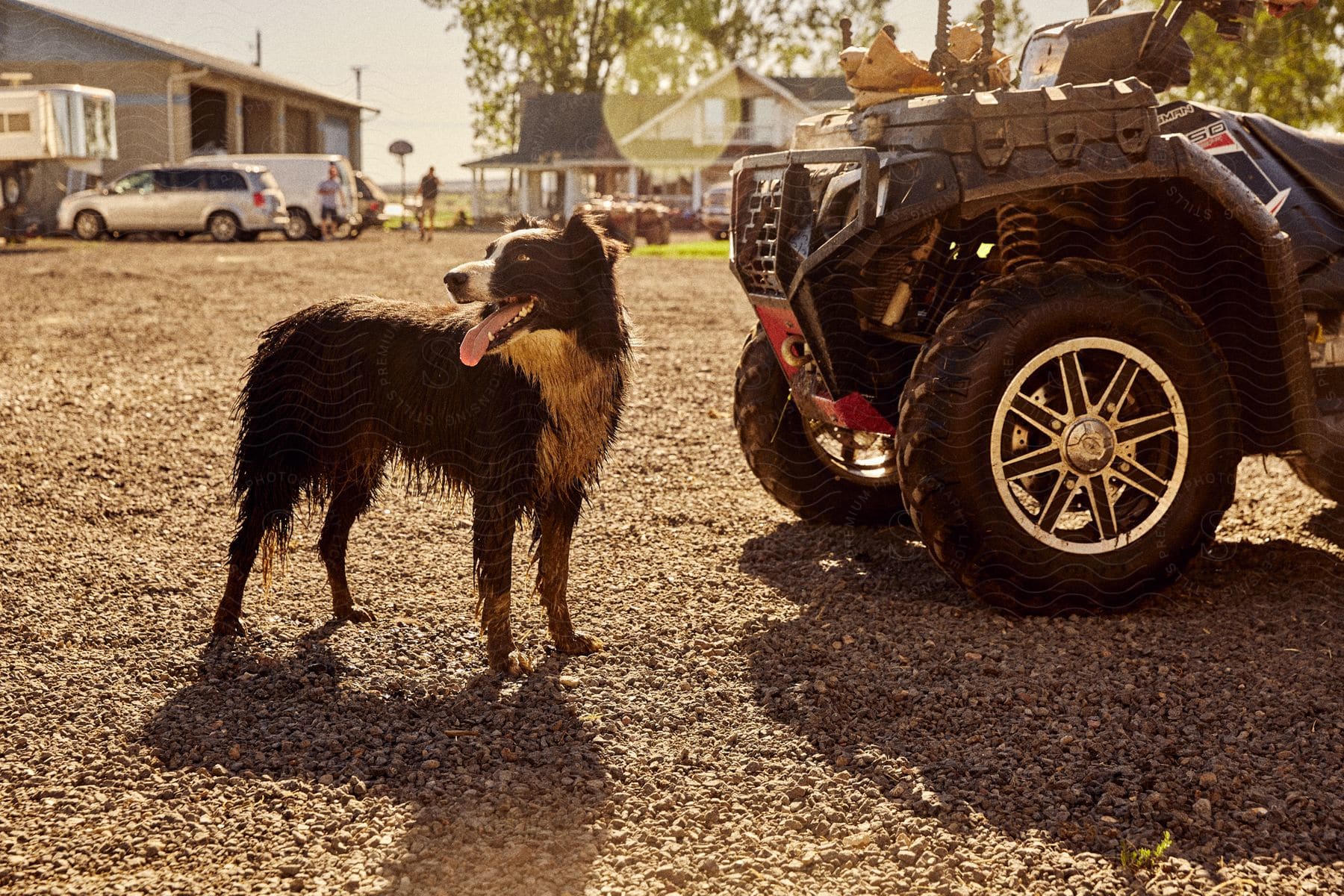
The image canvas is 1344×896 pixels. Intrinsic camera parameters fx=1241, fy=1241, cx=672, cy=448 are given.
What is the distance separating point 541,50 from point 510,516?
190 feet

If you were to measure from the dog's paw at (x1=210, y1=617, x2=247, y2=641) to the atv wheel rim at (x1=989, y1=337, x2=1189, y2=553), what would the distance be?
2690 millimetres

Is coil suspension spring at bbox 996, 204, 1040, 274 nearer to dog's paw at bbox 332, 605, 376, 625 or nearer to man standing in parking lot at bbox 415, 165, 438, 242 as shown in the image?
dog's paw at bbox 332, 605, 376, 625

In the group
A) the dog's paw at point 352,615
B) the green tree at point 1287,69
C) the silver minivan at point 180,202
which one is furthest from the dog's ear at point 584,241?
the silver minivan at point 180,202

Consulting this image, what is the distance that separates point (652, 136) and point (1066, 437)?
171 feet

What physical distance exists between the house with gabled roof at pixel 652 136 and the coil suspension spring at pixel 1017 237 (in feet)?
154

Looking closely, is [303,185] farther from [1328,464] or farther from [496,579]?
[1328,464]

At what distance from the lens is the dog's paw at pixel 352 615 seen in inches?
179

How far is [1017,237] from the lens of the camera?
471cm

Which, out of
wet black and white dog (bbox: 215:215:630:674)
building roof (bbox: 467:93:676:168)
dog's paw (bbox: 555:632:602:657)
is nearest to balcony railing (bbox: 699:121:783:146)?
building roof (bbox: 467:93:676:168)

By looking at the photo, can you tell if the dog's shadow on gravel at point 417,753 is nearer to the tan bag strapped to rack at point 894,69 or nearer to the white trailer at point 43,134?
the tan bag strapped to rack at point 894,69

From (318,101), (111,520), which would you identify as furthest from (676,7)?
(111,520)

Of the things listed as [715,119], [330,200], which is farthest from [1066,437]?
[715,119]

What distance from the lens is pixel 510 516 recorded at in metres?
4.04

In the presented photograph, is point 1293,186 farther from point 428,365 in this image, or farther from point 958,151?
point 428,365
